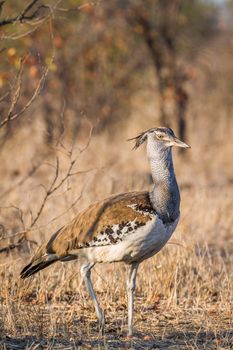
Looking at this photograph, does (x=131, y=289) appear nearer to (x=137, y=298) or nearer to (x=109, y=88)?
(x=137, y=298)

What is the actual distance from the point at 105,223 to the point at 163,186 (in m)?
0.44

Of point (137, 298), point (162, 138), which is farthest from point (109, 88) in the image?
point (162, 138)

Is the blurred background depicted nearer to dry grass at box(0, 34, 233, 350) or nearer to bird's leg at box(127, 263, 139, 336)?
dry grass at box(0, 34, 233, 350)

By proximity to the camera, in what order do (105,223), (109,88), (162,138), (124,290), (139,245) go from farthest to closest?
(109,88)
(124,290)
(162,138)
(105,223)
(139,245)

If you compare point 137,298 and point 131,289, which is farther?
point 137,298

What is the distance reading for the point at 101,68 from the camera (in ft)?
45.9

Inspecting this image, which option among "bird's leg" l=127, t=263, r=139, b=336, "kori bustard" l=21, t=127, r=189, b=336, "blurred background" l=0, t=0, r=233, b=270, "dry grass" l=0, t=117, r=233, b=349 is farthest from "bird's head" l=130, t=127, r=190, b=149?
"blurred background" l=0, t=0, r=233, b=270

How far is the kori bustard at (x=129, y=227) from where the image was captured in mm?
4906

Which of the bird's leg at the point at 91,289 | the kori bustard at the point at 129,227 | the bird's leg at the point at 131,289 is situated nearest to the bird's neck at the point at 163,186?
the kori bustard at the point at 129,227

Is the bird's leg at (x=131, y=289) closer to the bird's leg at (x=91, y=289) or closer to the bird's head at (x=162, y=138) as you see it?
the bird's leg at (x=91, y=289)

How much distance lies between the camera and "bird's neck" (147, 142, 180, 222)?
498 cm

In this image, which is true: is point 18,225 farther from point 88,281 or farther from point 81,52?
Answer: point 81,52

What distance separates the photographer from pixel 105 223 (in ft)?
16.6

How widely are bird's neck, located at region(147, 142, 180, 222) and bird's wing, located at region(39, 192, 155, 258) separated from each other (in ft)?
0.21
